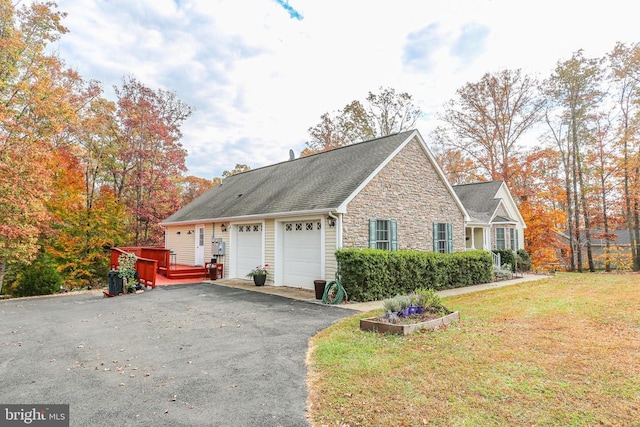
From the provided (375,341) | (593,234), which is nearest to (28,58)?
(375,341)

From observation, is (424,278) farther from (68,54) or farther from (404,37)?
(68,54)

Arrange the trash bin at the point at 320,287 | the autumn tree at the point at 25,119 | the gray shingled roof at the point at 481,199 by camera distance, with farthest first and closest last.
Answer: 1. the gray shingled roof at the point at 481,199
2. the autumn tree at the point at 25,119
3. the trash bin at the point at 320,287

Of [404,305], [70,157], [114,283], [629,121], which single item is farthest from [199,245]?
[629,121]

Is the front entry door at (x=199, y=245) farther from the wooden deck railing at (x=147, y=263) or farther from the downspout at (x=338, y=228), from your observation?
the downspout at (x=338, y=228)

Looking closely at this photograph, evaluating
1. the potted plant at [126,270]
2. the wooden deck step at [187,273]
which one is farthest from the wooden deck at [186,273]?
the potted plant at [126,270]

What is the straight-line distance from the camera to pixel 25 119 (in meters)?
12.9

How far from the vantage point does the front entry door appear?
16.3 meters

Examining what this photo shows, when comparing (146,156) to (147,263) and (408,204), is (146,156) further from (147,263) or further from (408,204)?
(408,204)

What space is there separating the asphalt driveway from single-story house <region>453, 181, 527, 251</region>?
1400 cm

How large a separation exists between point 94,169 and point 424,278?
19983 millimetres

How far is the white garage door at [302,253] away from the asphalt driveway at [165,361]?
2.15 meters

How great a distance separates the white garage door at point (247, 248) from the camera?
1316 cm

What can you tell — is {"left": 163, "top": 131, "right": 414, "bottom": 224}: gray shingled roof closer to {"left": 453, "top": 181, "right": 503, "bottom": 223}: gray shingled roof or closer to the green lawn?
the green lawn

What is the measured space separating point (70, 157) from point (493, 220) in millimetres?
22959
